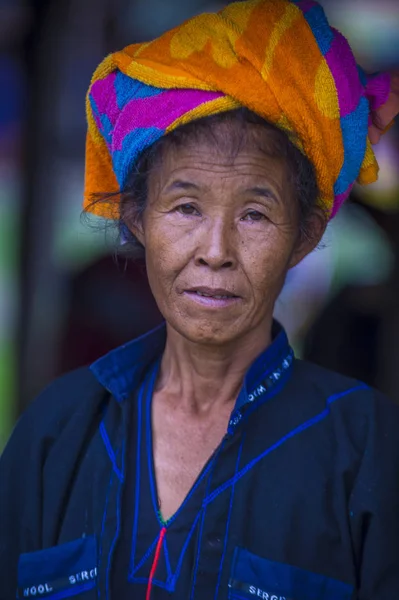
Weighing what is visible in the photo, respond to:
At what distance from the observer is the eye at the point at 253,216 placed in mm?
1889

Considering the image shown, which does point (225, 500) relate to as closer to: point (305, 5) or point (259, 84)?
point (259, 84)

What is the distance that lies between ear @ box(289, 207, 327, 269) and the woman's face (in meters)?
0.09

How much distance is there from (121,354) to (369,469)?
0.74m

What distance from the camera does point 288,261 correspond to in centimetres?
199

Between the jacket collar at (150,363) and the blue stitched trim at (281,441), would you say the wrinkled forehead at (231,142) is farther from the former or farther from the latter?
the blue stitched trim at (281,441)

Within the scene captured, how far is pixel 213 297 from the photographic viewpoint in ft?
6.18

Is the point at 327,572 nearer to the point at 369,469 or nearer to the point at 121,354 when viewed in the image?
the point at 369,469

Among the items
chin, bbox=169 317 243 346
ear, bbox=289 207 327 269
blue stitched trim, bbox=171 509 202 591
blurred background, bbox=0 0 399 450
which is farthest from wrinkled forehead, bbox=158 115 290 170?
blurred background, bbox=0 0 399 450

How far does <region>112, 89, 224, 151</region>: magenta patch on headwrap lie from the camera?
1782 mm

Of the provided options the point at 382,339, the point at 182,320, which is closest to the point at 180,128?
the point at 182,320

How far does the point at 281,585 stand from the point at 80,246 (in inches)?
75.1

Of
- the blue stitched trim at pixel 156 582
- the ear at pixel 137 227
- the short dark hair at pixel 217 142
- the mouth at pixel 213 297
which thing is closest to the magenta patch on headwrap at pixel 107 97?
the short dark hair at pixel 217 142

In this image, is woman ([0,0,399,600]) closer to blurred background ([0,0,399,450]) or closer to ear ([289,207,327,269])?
ear ([289,207,327,269])

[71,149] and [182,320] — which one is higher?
[71,149]
